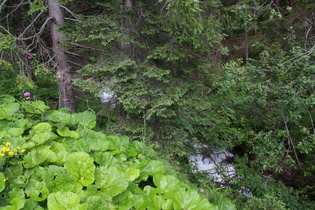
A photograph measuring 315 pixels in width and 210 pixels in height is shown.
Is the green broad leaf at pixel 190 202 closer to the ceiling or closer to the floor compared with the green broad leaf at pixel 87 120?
closer to the floor

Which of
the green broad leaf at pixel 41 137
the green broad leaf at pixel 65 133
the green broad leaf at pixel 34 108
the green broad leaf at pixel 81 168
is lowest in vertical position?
the green broad leaf at pixel 81 168

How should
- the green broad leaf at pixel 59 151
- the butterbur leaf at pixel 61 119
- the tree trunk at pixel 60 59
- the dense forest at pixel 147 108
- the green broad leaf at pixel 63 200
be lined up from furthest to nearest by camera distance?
the tree trunk at pixel 60 59 → the butterbur leaf at pixel 61 119 → the green broad leaf at pixel 59 151 → the dense forest at pixel 147 108 → the green broad leaf at pixel 63 200

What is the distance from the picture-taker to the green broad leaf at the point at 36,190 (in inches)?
53.2

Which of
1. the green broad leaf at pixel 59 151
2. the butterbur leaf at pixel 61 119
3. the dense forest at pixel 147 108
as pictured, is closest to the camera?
A: the dense forest at pixel 147 108

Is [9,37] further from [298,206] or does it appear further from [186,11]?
[298,206]

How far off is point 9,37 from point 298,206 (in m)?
6.06

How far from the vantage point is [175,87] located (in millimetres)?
3441

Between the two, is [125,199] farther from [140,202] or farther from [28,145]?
[28,145]

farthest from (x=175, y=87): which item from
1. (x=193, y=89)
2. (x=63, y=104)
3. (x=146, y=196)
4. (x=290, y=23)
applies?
(x=290, y=23)

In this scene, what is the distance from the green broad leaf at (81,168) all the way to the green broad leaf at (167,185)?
51 cm

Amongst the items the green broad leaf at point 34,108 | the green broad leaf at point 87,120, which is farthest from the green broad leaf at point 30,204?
the green broad leaf at point 34,108

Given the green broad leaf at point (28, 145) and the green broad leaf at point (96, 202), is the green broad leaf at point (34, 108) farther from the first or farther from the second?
the green broad leaf at point (96, 202)

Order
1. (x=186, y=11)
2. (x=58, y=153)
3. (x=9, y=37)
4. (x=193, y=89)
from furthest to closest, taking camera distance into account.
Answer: (x=193, y=89), (x=9, y=37), (x=186, y=11), (x=58, y=153)

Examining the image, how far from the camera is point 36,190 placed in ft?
4.54
